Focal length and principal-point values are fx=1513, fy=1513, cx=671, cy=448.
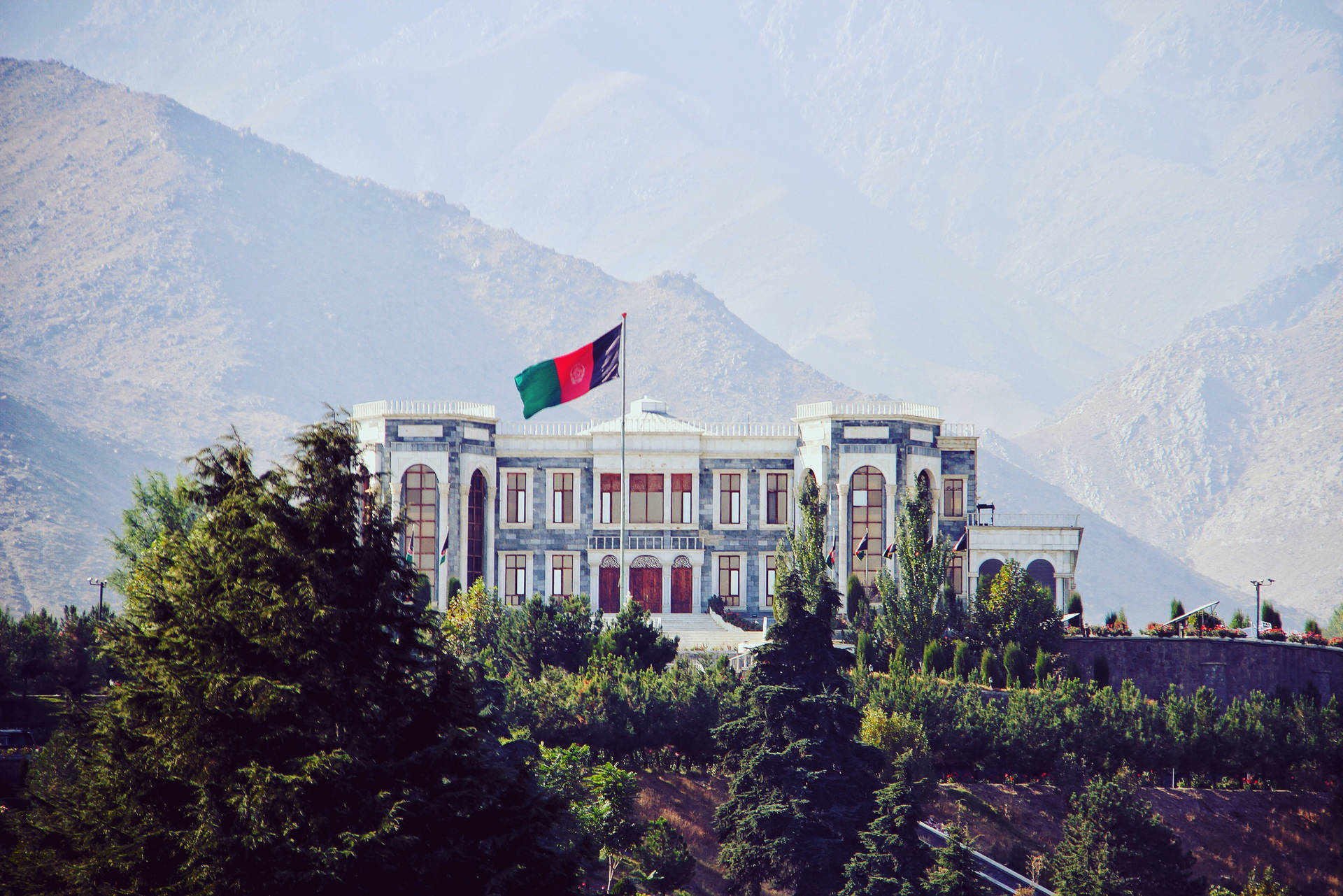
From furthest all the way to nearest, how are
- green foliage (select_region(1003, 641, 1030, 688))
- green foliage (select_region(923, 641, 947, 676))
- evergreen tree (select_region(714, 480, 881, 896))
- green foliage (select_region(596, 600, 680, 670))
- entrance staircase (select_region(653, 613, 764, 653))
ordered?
entrance staircase (select_region(653, 613, 764, 653)) < green foliage (select_region(923, 641, 947, 676)) < green foliage (select_region(1003, 641, 1030, 688)) < green foliage (select_region(596, 600, 680, 670)) < evergreen tree (select_region(714, 480, 881, 896))

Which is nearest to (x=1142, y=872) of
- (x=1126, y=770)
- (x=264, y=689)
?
(x=1126, y=770)

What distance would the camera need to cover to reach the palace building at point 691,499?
206 feet

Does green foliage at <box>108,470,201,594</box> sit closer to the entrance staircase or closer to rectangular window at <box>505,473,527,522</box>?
rectangular window at <box>505,473,527,522</box>

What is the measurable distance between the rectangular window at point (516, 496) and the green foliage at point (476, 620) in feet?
39.5

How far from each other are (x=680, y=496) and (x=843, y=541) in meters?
7.80

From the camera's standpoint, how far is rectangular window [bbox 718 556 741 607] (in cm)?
6569

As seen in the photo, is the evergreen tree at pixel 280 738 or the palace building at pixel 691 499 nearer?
the evergreen tree at pixel 280 738

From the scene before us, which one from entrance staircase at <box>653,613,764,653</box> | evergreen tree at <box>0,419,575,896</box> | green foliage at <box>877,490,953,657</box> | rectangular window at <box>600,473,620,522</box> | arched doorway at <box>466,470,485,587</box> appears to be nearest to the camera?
evergreen tree at <box>0,419,575,896</box>

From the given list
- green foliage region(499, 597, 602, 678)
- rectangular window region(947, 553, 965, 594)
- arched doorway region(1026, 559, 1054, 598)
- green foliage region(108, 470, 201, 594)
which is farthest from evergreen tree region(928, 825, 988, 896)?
green foliage region(108, 470, 201, 594)

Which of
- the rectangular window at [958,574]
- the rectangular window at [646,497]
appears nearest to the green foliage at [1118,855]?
the rectangular window at [958,574]

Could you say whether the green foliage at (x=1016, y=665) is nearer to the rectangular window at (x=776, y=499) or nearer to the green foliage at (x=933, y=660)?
the green foliage at (x=933, y=660)

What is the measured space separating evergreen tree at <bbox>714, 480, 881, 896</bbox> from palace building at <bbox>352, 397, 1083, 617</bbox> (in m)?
21.7

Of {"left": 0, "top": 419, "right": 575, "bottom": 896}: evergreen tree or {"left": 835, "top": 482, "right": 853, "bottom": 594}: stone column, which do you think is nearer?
{"left": 0, "top": 419, "right": 575, "bottom": 896}: evergreen tree

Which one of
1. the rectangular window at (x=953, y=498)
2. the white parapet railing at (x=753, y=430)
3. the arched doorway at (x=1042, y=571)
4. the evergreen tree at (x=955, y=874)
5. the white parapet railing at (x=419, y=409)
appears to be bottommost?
the evergreen tree at (x=955, y=874)
